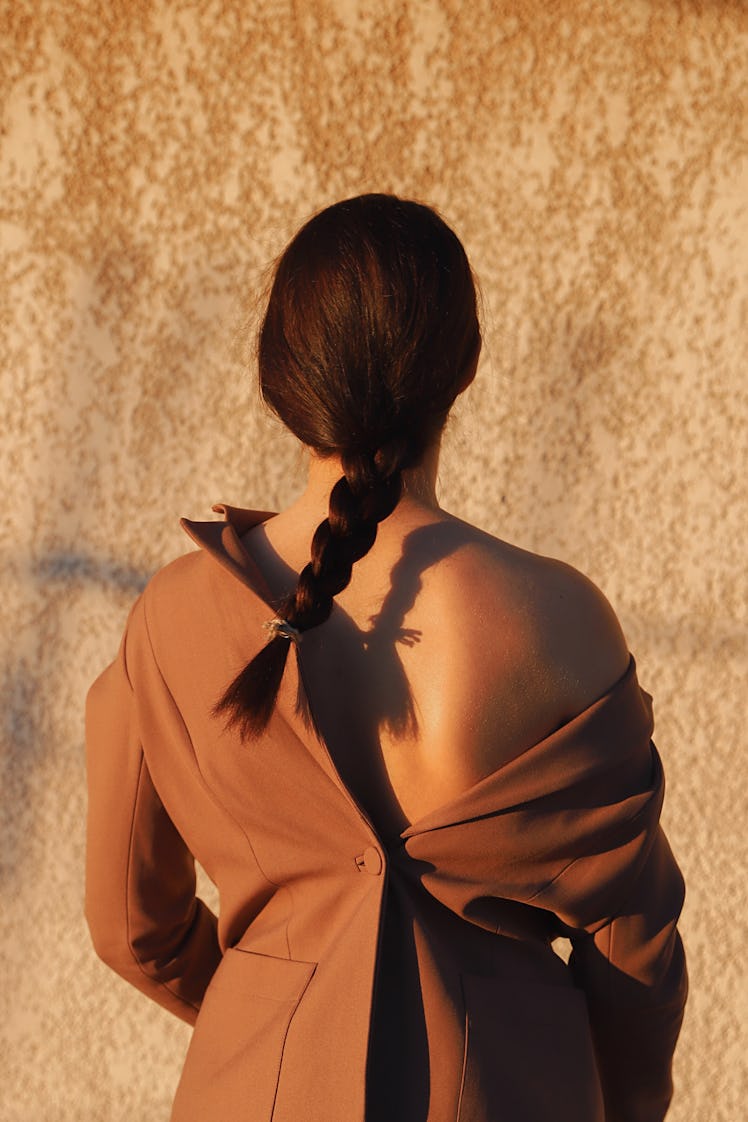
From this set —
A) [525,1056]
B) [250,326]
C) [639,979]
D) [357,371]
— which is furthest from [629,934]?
[250,326]

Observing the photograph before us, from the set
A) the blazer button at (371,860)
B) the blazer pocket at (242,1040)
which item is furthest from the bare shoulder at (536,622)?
the blazer pocket at (242,1040)

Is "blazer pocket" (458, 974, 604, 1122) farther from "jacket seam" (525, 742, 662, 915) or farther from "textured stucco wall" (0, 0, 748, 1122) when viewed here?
"textured stucco wall" (0, 0, 748, 1122)

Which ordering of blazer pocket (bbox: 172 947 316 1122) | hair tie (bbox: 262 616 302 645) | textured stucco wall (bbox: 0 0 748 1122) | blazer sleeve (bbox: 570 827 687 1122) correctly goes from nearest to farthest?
hair tie (bbox: 262 616 302 645), blazer pocket (bbox: 172 947 316 1122), blazer sleeve (bbox: 570 827 687 1122), textured stucco wall (bbox: 0 0 748 1122)

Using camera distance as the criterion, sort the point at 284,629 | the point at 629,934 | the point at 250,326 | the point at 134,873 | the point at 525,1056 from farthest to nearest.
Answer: the point at 250,326
the point at 134,873
the point at 629,934
the point at 525,1056
the point at 284,629

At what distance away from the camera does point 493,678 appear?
111cm

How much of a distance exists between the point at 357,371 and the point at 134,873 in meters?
0.69

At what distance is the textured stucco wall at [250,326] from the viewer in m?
2.07

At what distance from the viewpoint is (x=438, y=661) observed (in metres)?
1.12

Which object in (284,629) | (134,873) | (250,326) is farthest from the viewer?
(250,326)

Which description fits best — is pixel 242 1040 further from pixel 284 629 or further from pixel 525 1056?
pixel 284 629

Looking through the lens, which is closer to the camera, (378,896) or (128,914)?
(378,896)

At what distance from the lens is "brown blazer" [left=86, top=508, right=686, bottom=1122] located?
111cm

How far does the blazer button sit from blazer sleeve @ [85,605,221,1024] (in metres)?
0.32

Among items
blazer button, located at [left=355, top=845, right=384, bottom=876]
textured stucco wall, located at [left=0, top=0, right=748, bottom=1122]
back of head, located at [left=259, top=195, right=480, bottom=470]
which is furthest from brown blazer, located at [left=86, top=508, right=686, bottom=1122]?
textured stucco wall, located at [left=0, top=0, right=748, bottom=1122]
